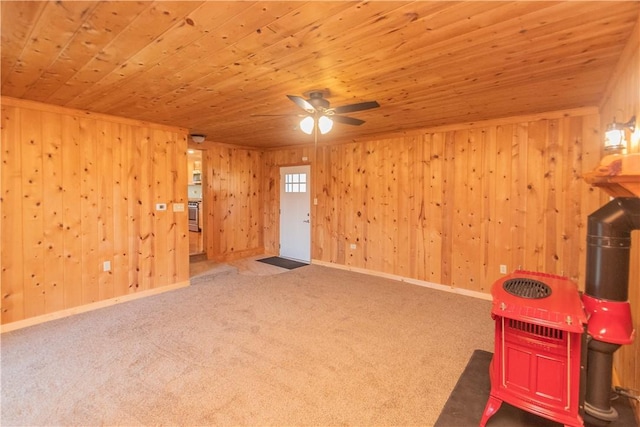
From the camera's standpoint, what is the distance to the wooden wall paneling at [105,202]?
3854mm

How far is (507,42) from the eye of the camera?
2004 mm

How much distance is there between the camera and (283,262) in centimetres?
634

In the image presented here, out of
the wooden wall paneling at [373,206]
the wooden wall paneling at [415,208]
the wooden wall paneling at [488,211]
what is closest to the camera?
the wooden wall paneling at [488,211]

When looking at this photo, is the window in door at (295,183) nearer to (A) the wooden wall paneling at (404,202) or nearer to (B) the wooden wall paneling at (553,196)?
(A) the wooden wall paneling at (404,202)

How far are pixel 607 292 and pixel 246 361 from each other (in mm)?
2459

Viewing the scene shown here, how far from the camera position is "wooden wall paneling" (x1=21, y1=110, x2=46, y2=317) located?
3.31 metres

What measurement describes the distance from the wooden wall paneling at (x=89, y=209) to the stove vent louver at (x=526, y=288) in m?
4.36

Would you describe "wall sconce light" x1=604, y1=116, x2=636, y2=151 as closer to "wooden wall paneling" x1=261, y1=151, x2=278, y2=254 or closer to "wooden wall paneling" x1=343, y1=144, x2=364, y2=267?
"wooden wall paneling" x1=343, y1=144, x2=364, y2=267

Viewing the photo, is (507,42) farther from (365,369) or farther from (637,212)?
(365,369)

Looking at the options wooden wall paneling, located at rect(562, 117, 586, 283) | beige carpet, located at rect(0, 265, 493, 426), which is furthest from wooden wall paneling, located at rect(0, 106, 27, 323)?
wooden wall paneling, located at rect(562, 117, 586, 283)

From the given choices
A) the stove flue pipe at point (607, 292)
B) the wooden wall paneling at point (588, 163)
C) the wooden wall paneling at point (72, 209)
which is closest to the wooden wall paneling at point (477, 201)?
the wooden wall paneling at point (588, 163)

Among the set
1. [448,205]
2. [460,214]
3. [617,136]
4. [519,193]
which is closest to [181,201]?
[448,205]

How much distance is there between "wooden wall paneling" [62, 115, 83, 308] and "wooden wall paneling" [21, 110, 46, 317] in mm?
207

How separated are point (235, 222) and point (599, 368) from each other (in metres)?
5.84
